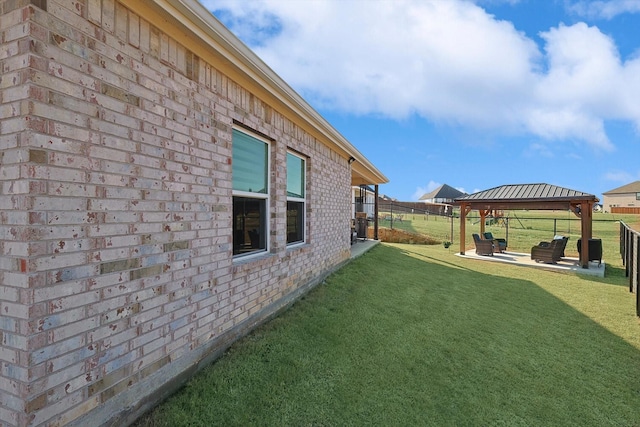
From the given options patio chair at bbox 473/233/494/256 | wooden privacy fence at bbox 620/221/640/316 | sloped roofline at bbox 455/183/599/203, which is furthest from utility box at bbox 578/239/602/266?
patio chair at bbox 473/233/494/256

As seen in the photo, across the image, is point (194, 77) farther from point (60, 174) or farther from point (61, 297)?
point (61, 297)

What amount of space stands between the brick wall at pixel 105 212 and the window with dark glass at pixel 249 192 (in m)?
0.40

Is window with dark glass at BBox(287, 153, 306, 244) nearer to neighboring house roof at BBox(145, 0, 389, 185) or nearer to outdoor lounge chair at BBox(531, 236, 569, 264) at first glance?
neighboring house roof at BBox(145, 0, 389, 185)

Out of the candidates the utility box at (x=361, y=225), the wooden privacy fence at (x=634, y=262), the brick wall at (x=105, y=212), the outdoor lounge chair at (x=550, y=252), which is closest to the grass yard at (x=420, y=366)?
the brick wall at (x=105, y=212)

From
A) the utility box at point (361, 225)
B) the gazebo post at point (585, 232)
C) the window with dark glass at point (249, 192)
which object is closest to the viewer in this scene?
the window with dark glass at point (249, 192)

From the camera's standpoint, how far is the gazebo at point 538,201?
11.0 m

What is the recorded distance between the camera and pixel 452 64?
11.6 m

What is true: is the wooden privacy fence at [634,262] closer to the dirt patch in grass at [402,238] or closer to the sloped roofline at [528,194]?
the sloped roofline at [528,194]

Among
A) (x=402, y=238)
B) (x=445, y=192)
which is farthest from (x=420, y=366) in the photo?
(x=445, y=192)

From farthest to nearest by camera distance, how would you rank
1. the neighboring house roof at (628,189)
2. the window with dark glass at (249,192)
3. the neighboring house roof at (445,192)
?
the neighboring house roof at (445,192) < the neighboring house roof at (628,189) < the window with dark glass at (249,192)

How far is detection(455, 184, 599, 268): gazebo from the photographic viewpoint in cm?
1096

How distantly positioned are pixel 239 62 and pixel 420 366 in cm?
424

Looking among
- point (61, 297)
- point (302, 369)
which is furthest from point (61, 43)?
point (302, 369)

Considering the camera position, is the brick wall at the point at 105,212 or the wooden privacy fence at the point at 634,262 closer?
the brick wall at the point at 105,212
